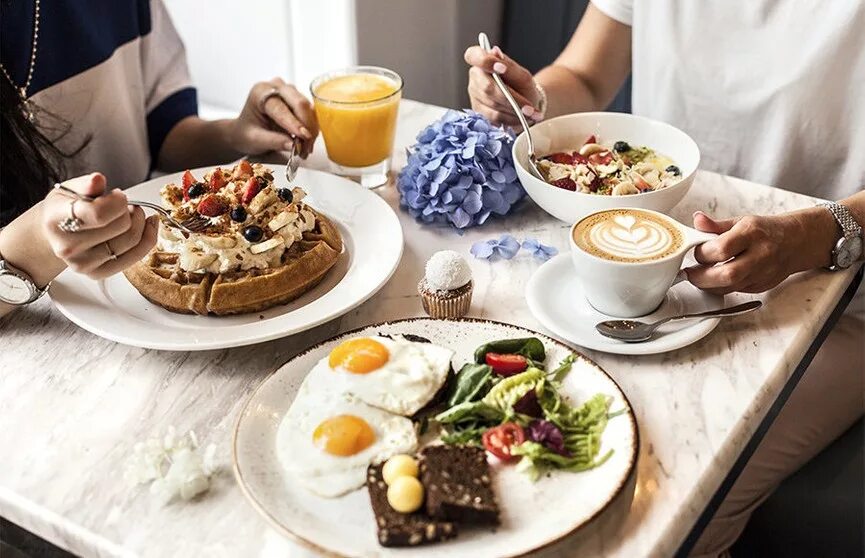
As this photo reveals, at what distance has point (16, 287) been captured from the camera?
4.31 feet

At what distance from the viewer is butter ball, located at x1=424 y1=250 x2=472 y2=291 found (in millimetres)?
1284

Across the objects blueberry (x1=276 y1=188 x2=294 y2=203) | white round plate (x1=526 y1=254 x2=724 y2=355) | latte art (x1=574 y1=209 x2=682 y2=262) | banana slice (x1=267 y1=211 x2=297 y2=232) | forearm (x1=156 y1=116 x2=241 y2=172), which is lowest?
forearm (x1=156 y1=116 x2=241 y2=172)

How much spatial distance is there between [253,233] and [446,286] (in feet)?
1.01

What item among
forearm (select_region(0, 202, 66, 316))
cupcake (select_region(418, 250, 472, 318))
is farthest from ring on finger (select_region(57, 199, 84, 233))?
cupcake (select_region(418, 250, 472, 318))

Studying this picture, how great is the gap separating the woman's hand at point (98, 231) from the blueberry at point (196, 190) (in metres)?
0.17

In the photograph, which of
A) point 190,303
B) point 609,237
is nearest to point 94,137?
point 190,303

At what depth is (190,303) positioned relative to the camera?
4.32 ft

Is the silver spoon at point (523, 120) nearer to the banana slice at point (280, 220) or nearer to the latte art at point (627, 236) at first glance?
the latte art at point (627, 236)

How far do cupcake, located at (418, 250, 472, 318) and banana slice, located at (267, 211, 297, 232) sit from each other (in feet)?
0.79

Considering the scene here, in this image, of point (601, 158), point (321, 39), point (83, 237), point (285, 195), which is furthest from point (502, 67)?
point (321, 39)

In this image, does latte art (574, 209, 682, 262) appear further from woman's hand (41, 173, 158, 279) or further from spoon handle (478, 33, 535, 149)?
woman's hand (41, 173, 158, 279)

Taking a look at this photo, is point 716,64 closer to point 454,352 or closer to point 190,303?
point 454,352

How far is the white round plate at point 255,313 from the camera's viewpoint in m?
1.23

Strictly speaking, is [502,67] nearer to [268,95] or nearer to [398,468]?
[268,95]
